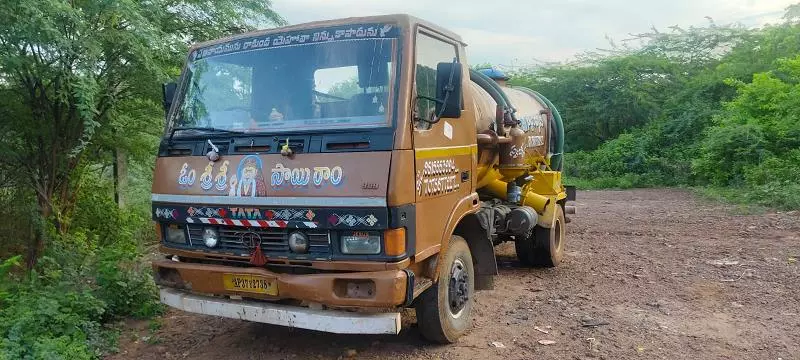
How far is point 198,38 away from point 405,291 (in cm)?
587

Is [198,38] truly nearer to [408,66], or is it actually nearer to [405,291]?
[408,66]

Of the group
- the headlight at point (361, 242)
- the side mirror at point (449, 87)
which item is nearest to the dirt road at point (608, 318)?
the headlight at point (361, 242)

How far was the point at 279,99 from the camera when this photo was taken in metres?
4.24

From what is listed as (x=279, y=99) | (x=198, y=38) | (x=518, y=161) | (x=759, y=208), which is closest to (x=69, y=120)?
(x=198, y=38)

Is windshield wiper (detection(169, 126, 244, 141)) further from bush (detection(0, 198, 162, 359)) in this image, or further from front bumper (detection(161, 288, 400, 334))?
bush (detection(0, 198, 162, 359))

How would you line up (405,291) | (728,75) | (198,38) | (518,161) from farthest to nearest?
(728,75) < (198,38) < (518,161) < (405,291)

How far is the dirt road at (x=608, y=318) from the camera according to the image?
450 centimetres

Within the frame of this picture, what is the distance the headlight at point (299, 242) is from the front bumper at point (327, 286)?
17 cm

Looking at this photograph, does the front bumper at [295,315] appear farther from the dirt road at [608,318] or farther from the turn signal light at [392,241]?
the dirt road at [608,318]

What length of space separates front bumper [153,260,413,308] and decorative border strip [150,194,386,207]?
1.40 ft

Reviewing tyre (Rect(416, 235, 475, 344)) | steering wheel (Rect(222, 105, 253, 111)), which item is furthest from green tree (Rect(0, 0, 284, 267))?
tyre (Rect(416, 235, 475, 344))

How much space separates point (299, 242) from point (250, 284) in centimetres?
45

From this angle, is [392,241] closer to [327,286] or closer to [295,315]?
[327,286]

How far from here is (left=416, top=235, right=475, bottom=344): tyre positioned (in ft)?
14.3
